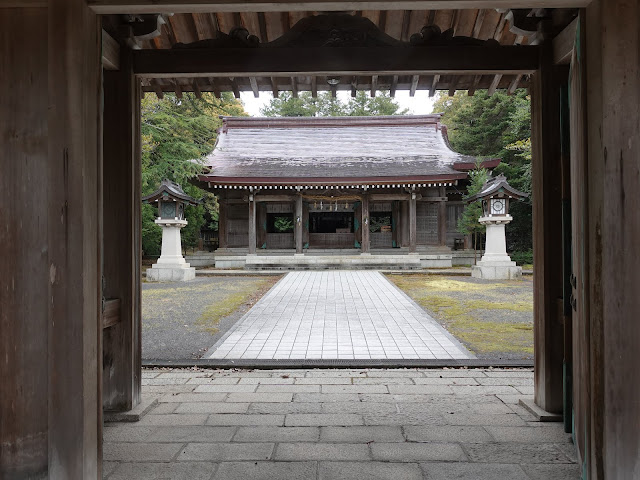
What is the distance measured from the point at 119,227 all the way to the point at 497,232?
13378 millimetres

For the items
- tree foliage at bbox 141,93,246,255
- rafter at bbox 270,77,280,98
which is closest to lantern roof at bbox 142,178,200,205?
tree foliage at bbox 141,93,246,255

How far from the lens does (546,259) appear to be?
2.96m

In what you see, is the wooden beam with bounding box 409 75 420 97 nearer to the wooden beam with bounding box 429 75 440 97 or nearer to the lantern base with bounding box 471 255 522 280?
the wooden beam with bounding box 429 75 440 97

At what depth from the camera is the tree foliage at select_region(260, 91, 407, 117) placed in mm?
35625

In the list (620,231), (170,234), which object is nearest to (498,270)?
(170,234)

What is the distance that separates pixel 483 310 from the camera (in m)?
7.97

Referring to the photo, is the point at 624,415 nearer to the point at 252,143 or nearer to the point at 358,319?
the point at 358,319

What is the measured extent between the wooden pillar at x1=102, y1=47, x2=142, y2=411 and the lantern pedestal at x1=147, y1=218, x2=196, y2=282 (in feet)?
36.2

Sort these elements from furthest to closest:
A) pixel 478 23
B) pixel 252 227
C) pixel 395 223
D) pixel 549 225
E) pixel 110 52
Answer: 1. pixel 395 223
2. pixel 252 227
3. pixel 478 23
4. pixel 549 225
5. pixel 110 52

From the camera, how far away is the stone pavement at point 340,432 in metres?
2.22

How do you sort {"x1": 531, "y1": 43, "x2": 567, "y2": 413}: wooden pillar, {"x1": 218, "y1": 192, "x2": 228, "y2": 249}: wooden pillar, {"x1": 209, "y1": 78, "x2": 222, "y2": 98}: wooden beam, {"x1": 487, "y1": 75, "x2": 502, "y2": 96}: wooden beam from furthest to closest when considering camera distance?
{"x1": 218, "y1": 192, "x2": 228, "y2": 249}: wooden pillar, {"x1": 209, "y1": 78, "x2": 222, "y2": 98}: wooden beam, {"x1": 487, "y1": 75, "x2": 502, "y2": 96}: wooden beam, {"x1": 531, "y1": 43, "x2": 567, "y2": 413}: wooden pillar

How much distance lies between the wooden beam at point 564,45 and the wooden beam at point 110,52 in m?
2.94

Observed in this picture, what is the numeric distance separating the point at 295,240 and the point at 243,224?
8.33ft

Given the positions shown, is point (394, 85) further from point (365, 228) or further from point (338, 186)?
point (365, 228)
